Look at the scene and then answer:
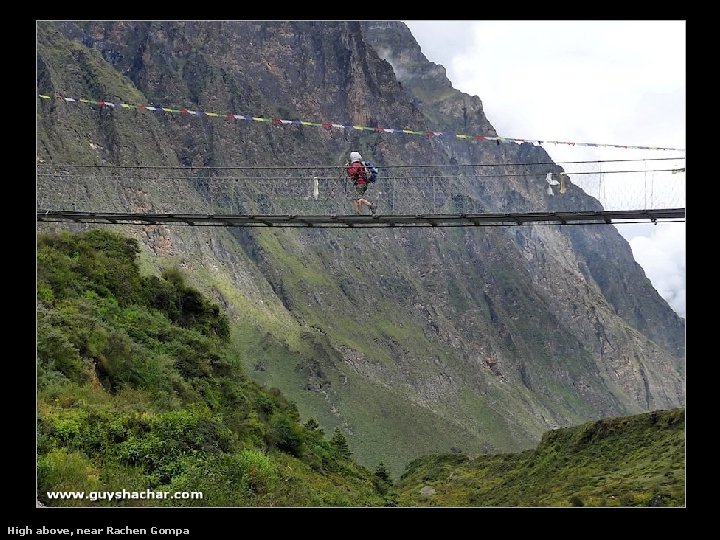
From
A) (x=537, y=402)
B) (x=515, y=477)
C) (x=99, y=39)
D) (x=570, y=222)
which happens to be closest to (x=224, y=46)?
(x=99, y=39)

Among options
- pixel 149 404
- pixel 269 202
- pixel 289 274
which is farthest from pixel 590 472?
pixel 289 274

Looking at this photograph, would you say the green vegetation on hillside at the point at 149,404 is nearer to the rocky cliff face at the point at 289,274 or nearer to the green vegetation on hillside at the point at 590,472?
the green vegetation on hillside at the point at 590,472

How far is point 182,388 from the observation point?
3098 cm

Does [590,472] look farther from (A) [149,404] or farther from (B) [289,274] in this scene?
(B) [289,274]

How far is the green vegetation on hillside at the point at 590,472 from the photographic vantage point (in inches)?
1068

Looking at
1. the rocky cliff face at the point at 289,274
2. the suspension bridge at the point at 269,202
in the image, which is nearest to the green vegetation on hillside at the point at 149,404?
the suspension bridge at the point at 269,202

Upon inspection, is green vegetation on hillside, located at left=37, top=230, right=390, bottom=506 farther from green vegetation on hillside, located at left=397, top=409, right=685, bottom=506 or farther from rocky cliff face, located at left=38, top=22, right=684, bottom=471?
rocky cliff face, located at left=38, top=22, right=684, bottom=471

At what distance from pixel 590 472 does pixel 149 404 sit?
16.6m

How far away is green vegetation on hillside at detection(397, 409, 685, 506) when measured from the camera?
89.0ft

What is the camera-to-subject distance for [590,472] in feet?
119

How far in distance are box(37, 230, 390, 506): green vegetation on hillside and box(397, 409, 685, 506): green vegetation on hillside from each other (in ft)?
17.4

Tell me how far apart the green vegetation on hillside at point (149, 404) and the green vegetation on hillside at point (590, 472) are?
5289 millimetres
